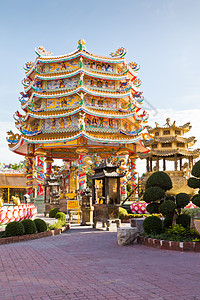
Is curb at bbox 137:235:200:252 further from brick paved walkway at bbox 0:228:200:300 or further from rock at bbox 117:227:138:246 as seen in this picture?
rock at bbox 117:227:138:246

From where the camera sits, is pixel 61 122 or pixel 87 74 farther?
pixel 61 122

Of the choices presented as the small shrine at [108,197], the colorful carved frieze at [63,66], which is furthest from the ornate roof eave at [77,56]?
the small shrine at [108,197]

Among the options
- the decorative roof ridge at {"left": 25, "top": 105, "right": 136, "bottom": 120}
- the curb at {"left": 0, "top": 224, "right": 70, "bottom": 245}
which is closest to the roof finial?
the decorative roof ridge at {"left": 25, "top": 105, "right": 136, "bottom": 120}

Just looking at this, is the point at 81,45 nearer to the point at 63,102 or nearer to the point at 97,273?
the point at 63,102

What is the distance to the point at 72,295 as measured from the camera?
5215 mm

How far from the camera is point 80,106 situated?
3041 centimetres

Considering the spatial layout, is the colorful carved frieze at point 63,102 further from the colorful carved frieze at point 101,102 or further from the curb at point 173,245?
the curb at point 173,245

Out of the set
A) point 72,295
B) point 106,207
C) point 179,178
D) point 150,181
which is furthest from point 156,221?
point 179,178

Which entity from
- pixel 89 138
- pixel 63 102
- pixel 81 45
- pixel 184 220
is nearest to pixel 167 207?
pixel 184 220

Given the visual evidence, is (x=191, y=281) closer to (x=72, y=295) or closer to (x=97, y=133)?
(x=72, y=295)

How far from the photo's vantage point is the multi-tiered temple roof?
31.4m

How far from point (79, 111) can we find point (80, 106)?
0.54 meters

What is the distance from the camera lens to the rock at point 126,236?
34.9ft

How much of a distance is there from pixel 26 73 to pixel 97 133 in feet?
42.9
